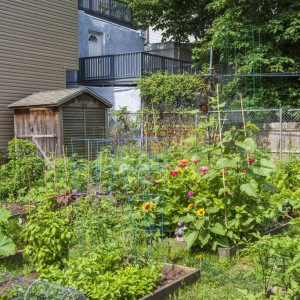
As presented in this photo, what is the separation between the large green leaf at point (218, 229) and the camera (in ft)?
17.7

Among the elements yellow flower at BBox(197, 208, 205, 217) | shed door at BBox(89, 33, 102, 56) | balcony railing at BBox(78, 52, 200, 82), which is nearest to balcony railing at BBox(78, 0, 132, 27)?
shed door at BBox(89, 33, 102, 56)

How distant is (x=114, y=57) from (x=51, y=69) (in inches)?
152

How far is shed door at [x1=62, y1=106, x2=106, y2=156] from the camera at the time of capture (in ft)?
44.9

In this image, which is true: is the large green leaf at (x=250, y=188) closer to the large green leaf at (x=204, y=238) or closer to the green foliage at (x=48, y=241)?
the large green leaf at (x=204, y=238)

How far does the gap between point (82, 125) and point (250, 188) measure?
9756 mm

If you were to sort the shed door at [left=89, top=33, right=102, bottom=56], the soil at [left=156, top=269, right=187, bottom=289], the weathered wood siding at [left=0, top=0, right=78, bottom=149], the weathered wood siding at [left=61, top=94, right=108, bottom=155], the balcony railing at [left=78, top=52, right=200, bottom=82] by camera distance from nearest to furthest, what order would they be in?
the soil at [left=156, top=269, right=187, bottom=289] → the weathered wood siding at [left=61, top=94, right=108, bottom=155] → the weathered wood siding at [left=0, top=0, right=78, bottom=149] → the balcony railing at [left=78, top=52, right=200, bottom=82] → the shed door at [left=89, top=33, right=102, bottom=56]

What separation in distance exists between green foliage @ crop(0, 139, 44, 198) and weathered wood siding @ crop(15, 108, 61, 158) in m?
4.30

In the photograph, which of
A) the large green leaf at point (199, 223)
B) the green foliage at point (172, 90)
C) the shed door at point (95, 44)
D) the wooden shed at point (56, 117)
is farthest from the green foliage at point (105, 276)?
the shed door at point (95, 44)

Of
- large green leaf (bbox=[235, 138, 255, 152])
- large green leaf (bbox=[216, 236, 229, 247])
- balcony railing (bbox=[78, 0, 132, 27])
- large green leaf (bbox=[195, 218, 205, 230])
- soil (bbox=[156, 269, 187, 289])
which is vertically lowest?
soil (bbox=[156, 269, 187, 289])

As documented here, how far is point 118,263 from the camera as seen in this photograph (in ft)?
15.5

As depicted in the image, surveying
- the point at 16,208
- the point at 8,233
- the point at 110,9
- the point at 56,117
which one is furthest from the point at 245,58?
the point at 8,233

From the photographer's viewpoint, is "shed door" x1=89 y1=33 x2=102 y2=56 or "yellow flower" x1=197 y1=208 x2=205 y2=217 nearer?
"yellow flower" x1=197 y1=208 x2=205 y2=217

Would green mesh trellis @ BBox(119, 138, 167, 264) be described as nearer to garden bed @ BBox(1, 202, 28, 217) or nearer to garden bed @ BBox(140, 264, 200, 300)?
garden bed @ BBox(140, 264, 200, 300)

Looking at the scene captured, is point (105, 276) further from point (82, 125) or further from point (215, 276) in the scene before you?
point (82, 125)
